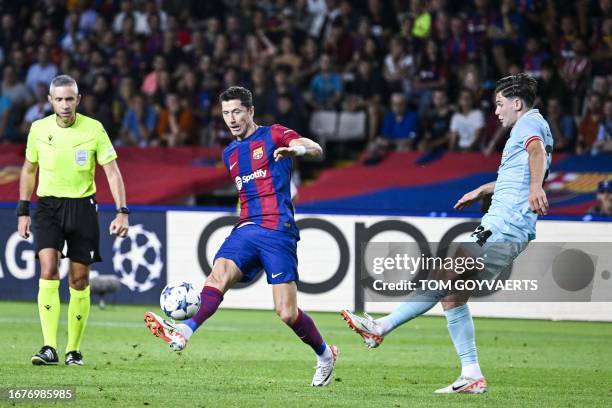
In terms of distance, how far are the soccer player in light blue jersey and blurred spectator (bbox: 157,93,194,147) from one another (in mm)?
12298

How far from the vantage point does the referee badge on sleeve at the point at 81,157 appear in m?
9.60

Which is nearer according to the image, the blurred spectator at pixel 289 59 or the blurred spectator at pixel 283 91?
the blurred spectator at pixel 283 91

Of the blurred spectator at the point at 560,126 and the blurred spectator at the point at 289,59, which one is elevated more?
the blurred spectator at the point at 289,59

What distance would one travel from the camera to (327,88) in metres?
19.4

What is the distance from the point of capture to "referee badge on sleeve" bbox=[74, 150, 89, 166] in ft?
31.5

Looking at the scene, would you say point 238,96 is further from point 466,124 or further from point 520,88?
point 466,124

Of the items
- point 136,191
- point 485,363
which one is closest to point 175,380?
point 485,363

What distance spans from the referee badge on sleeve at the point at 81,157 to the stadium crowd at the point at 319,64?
29.4 ft

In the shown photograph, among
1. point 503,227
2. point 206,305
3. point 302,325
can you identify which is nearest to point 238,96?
point 206,305

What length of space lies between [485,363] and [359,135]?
365 inches

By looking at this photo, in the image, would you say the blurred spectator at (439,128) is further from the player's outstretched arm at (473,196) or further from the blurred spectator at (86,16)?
the player's outstretched arm at (473,196)

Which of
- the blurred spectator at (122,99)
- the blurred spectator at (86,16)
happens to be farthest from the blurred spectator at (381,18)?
the blurred spectator at (86,16)

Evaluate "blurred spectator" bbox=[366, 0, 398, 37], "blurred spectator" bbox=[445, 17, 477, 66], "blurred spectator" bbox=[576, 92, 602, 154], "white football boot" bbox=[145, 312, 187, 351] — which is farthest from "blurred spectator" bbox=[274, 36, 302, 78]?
"white football boot" bbox=[145, 312, 187, 351]

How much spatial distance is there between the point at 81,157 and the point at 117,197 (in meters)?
0.44
